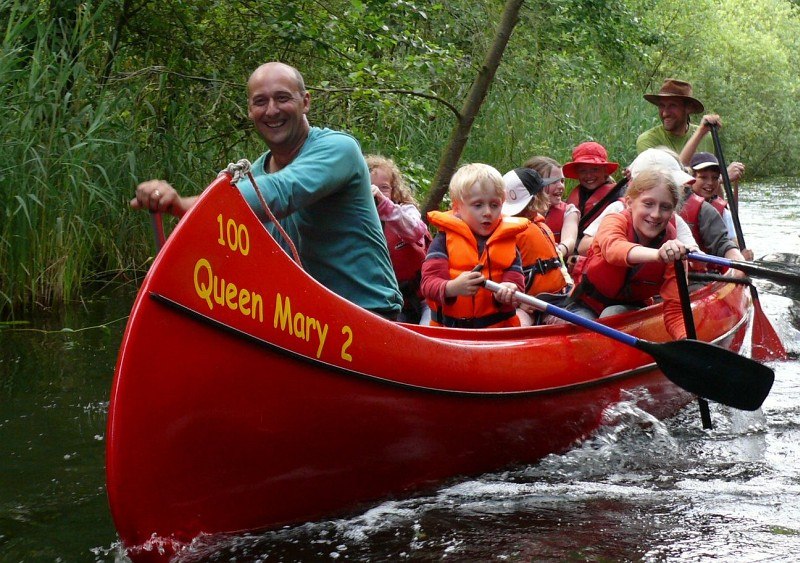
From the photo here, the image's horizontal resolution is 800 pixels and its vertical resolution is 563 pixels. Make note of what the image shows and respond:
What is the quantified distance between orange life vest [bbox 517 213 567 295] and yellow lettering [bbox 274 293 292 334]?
1883 millimetres

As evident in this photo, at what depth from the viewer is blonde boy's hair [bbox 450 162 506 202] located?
3.99 m

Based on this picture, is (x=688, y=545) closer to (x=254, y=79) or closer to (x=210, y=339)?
(x=210, y=339)

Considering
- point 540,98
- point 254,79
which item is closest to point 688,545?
point 254,79

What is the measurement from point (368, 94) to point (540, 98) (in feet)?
14.4

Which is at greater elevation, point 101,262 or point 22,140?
point 22,140

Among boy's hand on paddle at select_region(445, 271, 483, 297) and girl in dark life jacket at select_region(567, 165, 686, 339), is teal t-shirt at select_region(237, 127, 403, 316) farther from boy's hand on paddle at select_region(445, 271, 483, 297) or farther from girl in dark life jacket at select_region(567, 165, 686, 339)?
girl in dark life jacket at select_region(567, 165, 686, 339)

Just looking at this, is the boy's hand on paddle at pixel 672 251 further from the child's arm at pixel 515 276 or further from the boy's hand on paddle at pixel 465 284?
the boy's hand on paddle at pixel 465 284

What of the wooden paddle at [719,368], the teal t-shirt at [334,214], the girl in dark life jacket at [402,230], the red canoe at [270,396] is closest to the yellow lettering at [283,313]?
the red canoe at [270,396]

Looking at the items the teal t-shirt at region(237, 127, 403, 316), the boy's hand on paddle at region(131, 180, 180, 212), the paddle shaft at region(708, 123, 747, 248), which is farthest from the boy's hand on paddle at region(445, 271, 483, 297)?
the paddle shaft at region(708, 123, 747, 248)

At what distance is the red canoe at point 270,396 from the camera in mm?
2564

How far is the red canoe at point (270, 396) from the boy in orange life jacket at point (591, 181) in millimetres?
2627

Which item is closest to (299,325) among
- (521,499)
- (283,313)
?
(283,313)

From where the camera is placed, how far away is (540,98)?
34.5ft

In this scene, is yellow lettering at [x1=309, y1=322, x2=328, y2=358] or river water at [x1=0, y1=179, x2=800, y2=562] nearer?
yellow lettering at [x1=309, y1=322, x2=328, y2=358]
